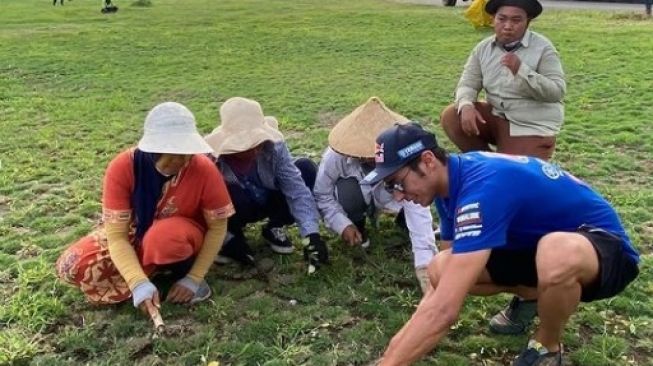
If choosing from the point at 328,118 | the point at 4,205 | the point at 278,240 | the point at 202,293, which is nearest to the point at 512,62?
the point at 278,240

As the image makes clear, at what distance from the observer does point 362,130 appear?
402 cm

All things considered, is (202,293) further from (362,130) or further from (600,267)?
(600,267)

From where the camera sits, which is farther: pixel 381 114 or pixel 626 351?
pixel 381 114

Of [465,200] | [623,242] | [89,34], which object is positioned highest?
[465,200]

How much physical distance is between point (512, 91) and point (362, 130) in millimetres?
1027

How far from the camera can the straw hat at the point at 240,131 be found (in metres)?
3.79

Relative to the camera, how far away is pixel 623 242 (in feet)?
9.27

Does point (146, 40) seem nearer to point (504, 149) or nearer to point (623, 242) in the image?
point (504, 149)

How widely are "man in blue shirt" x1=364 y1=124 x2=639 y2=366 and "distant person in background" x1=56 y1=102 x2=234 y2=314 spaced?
3.78 ft

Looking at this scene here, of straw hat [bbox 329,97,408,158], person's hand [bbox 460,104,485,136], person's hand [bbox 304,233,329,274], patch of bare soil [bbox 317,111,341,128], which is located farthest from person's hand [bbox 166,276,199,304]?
patch of bare soil [bbox 317,111,341,128]

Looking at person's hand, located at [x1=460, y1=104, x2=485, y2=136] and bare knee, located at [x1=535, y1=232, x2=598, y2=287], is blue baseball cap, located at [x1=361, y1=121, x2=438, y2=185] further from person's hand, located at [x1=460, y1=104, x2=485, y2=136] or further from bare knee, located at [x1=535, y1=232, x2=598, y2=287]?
person's hand, located at [x1=460, y1=104, x2=485, y2=136]

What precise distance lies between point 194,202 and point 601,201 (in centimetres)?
185

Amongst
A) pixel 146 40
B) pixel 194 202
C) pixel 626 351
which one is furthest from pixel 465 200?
pixel 146 40

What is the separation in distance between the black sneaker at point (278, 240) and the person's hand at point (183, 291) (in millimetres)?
755
